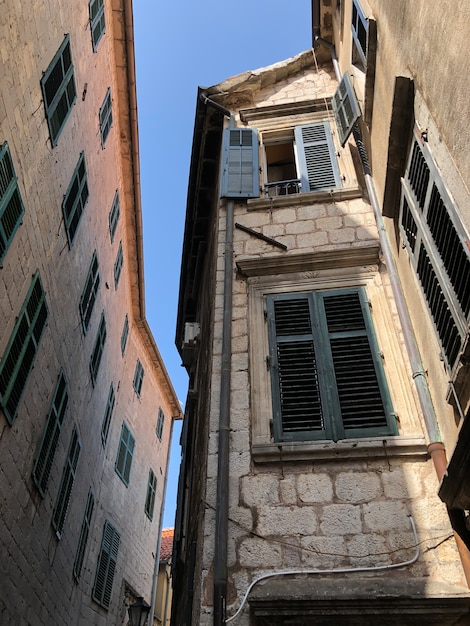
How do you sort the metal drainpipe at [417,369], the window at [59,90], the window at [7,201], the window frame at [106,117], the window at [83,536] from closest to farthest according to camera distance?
the metal drainpipe at [417,369] → the window at [7,201] → the window at [59,90] → the window at [83,536] → the window frame at [106,117]

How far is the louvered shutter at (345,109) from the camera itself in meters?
7.29

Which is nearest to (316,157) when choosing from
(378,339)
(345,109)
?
(345,109)

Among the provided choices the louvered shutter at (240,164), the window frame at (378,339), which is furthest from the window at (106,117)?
the window frame at (378,339)

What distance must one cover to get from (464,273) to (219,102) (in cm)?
727

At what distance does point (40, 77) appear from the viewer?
22.0 ft

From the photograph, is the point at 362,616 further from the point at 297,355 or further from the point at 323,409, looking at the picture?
the point at 297,355

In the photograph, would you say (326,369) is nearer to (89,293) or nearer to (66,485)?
(66,485)

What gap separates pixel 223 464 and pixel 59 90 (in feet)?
18.4

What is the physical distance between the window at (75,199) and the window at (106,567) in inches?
268

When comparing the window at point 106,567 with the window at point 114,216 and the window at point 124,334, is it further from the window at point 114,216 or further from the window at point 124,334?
the window at point 114,216

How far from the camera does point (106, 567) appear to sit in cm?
1143

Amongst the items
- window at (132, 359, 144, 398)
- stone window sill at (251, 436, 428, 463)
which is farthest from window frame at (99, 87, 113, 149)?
stone window sill at (251, 436, 428, 463)

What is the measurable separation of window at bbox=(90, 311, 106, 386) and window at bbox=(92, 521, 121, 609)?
3.68 metres

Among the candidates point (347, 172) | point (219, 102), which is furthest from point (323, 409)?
point (219, 102)
